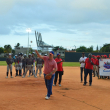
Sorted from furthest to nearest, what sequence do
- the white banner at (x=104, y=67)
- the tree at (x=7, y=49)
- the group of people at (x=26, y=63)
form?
the tree at (x=7, y=49) < the white banner at (x=104, y=67) < the group of people at (x=26, y=63)

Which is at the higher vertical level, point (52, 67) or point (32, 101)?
point (52, 67)

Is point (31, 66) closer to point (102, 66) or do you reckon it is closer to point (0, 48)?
point (102, 66)

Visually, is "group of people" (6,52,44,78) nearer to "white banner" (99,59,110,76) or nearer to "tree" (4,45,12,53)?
"white banner" (99,59,110,76)

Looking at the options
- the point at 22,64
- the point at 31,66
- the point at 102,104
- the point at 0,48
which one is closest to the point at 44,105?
the point at 102,104

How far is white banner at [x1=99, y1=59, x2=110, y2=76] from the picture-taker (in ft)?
47.6

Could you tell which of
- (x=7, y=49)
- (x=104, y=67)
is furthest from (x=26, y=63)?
(x=7, y=49)

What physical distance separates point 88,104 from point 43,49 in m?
83.6

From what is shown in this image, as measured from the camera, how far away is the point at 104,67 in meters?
14.6

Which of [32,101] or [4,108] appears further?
[32,101]

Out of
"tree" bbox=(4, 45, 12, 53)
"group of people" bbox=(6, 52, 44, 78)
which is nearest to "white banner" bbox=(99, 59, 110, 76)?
"group of people" bbox=(6, 52, 44, 78)

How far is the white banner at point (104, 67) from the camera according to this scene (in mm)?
14500

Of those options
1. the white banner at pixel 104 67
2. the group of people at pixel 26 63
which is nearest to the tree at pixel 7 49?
the group of people at pixel 26 63

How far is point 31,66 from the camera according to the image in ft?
49.0

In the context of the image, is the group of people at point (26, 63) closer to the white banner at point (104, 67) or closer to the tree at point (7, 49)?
the white banner at point (104, 67)
